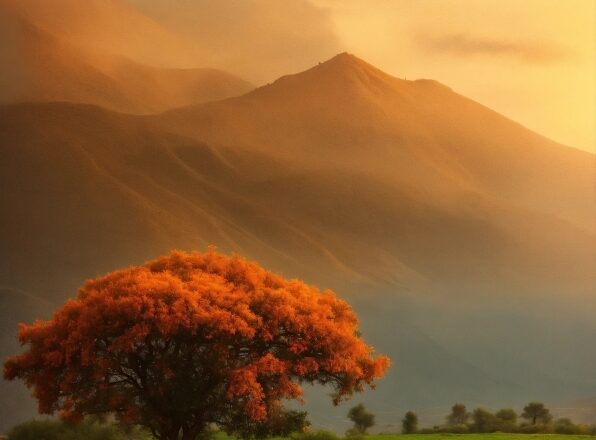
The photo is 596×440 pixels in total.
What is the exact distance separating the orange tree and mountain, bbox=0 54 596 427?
93.1 meters

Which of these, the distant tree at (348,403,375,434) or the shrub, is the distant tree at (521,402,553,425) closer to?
the distant tree at (348,403,375,434)

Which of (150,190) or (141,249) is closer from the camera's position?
(141,249)

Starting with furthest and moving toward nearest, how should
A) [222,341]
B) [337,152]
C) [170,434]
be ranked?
[337,152] → [170,434] → [222,341]

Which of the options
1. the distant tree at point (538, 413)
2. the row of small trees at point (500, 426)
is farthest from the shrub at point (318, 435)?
the distant tree at point (538, 413)

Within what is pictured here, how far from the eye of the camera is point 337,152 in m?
198

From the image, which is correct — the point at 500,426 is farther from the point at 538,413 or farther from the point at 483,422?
the point at 538,413

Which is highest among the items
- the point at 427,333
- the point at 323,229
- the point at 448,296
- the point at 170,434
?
the point at 323,229

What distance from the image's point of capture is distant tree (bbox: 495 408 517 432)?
5288cm

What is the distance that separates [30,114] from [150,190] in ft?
97.4

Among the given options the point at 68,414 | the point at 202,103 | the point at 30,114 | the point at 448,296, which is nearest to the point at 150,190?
the point at 30,114

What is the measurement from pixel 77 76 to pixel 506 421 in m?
142

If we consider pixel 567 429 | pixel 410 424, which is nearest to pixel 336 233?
pixel 410 424

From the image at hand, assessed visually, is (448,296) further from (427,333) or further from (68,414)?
(68,414)

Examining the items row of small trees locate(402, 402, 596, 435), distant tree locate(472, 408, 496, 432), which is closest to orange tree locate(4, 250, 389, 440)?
row of small trees locate(402, 402, 596, 435)
